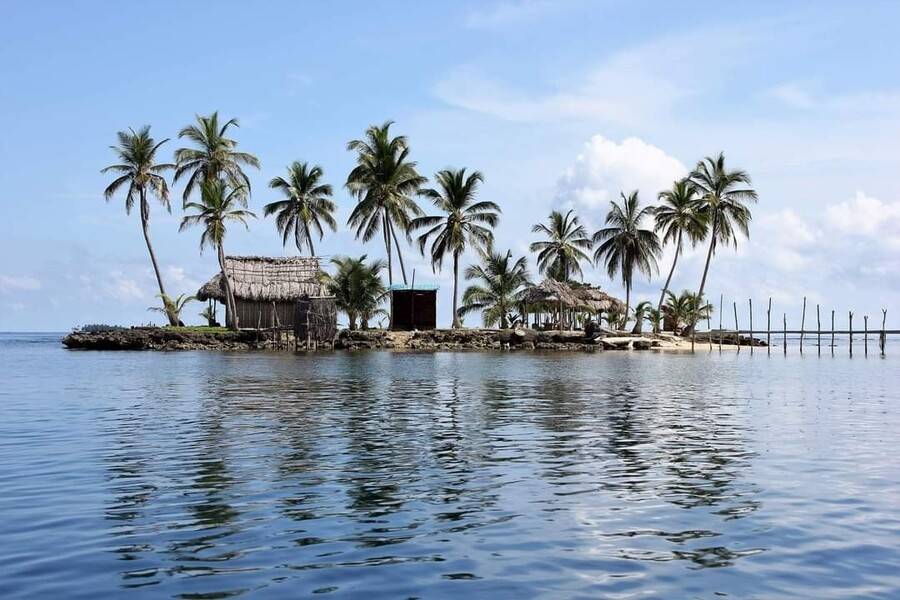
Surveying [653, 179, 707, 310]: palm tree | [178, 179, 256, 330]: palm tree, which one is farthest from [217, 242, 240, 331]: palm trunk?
[653, 179, 707, 310]: palm tree

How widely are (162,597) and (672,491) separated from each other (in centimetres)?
675

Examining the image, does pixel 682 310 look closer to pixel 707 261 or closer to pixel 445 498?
pixel 707 261

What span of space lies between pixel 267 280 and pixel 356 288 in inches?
268

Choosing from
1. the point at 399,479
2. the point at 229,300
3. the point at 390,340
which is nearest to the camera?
the point at 399,479

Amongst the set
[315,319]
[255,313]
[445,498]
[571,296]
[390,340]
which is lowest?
[445,498]

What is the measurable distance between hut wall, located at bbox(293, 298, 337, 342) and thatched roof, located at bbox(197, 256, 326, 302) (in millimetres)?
5121

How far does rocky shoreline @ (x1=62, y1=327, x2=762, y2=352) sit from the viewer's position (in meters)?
57.7

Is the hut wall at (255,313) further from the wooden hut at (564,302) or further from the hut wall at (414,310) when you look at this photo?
the wooden hut at (564,302)

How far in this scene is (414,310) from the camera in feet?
208

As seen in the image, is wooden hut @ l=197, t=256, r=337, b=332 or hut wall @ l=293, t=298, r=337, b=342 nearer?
hut wall @ l=293, t=298, r=337, b=342

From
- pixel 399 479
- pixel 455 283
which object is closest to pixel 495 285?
pixel 455 283

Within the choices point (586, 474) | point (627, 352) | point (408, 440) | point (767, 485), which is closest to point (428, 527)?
point (586, 474)

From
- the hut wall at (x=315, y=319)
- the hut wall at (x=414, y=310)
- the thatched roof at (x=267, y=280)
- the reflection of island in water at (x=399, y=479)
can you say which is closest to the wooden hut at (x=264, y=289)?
the thatched roof at (x=267, y=280)

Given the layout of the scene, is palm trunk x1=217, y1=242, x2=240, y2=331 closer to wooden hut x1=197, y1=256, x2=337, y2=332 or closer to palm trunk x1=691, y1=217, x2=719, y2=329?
wooden hut x1=197, y1=256, x2=337, y2=332
